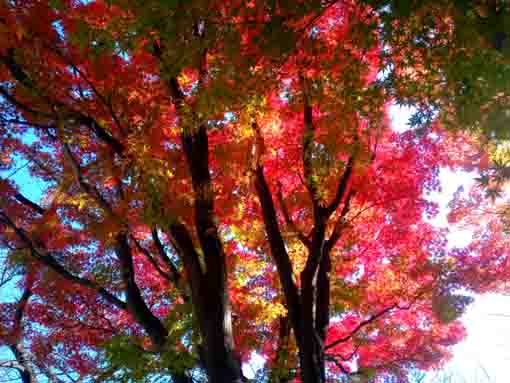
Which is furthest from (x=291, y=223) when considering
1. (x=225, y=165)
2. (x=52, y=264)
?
(x=52, y=264)

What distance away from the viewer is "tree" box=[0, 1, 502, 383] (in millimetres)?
5129

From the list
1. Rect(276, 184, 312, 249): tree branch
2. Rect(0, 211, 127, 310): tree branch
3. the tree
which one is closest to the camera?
the tree

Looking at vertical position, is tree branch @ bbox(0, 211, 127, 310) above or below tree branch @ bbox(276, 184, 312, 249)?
below

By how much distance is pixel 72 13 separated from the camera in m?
6.61

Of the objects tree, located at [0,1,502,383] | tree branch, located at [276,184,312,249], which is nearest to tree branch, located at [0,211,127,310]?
tree, located at [0,1,502,383]

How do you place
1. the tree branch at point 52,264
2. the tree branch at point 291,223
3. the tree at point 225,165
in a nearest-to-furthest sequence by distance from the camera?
the tree at point 225,165
the tree branch at point 52,264
the tree branch at point 291,223

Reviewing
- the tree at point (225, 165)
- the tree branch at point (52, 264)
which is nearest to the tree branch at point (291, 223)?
the tree at point (225, 165)

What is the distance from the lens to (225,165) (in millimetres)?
7637

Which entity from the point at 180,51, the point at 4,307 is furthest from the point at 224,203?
the point at 4,307

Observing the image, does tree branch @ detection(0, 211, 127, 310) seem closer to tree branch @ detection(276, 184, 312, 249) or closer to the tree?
the tree

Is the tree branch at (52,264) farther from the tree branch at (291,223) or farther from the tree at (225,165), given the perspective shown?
the tree branch at (291,223)

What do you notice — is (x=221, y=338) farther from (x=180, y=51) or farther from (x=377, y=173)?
(x=377, y=173)

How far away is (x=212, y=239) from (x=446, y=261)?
6027 mm

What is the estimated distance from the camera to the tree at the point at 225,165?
5129 millimetres
